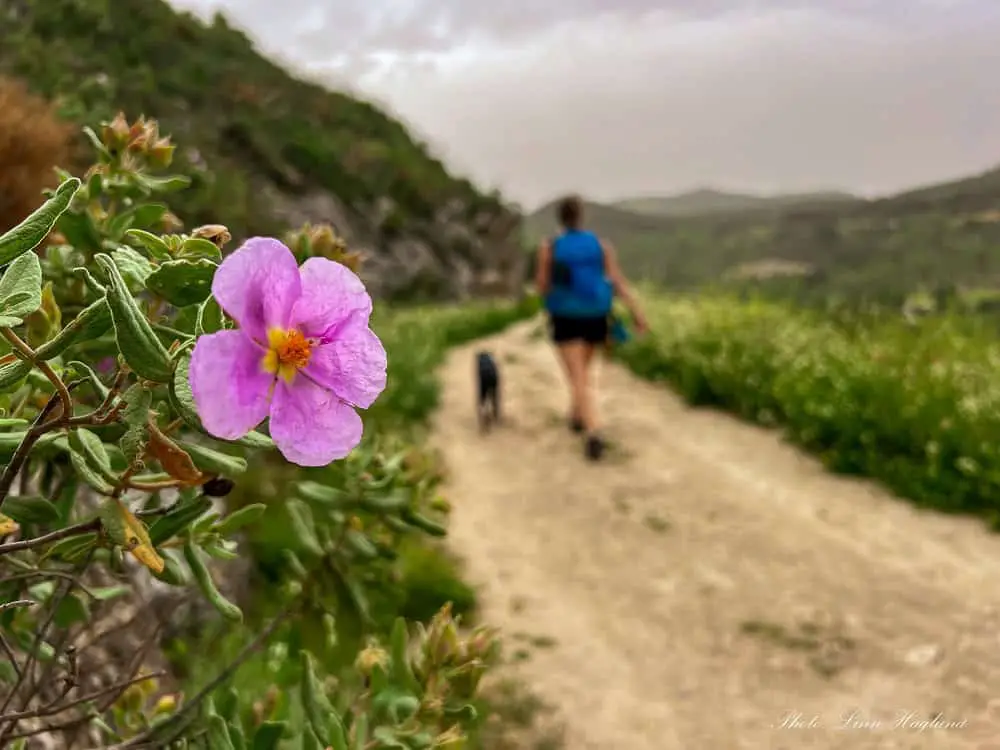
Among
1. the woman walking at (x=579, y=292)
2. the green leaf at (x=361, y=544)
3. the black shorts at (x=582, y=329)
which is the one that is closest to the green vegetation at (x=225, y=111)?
the green leaf at (x=361, y=544)

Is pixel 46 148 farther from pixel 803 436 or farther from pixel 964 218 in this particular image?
pixel 964 218

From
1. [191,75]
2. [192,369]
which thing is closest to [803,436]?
[192,369]

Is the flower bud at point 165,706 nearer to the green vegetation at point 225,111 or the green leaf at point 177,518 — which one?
the green leaf at point 177,518

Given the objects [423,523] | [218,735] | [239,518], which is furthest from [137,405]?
[423,523]

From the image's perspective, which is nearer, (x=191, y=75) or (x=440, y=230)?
(x=191, y=75)

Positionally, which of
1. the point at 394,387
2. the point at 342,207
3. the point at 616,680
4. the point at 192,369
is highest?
the point at 342,207

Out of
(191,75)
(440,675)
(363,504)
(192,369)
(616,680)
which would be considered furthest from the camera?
(191,75)

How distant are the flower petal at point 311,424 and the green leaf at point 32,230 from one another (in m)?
0.32

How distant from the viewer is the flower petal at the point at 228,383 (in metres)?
0.80

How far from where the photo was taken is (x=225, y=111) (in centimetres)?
1551

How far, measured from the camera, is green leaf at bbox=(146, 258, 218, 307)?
96cm

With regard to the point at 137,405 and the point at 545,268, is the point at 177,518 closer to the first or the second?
the point at 137,405

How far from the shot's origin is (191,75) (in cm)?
1437

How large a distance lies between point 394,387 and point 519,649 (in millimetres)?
4324
